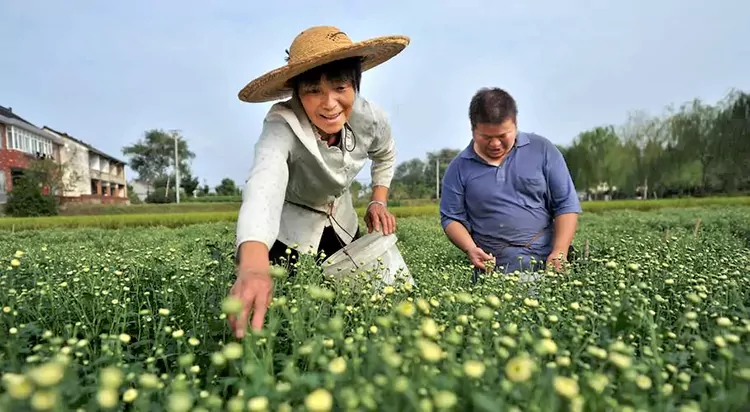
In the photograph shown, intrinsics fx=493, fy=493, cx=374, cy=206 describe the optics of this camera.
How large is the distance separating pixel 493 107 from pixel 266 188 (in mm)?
1843

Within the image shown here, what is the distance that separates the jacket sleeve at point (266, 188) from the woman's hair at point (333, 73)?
239 millimetres

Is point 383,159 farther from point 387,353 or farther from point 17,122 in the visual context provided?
point 17,122

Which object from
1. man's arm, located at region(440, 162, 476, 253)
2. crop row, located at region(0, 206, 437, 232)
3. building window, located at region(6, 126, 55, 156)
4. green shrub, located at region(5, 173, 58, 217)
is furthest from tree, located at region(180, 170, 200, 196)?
man's arm, located at region(440, 162, 476, 253)

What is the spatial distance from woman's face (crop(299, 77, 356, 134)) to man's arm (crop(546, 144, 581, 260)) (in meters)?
1.77

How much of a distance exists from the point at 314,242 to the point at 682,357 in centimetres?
216

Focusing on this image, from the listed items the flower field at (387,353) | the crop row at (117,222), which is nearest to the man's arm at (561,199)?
the flower field at (387,353)

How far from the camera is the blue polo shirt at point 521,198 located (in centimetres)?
354

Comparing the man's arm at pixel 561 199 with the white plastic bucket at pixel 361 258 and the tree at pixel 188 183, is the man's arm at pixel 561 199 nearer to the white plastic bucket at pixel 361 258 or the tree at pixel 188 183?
the white plastic bucket at pixel 361 258

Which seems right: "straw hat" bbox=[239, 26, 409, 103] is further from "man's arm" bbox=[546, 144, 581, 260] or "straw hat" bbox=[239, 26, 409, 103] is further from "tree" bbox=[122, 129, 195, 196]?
"tree" bbox=[122, 129, 195, 196]

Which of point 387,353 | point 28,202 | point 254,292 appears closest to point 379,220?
point 254,292

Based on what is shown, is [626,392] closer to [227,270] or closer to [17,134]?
[227,270]

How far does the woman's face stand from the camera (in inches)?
94.3

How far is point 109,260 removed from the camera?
304 centimetres

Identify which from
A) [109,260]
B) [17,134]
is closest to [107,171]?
[17,134]
